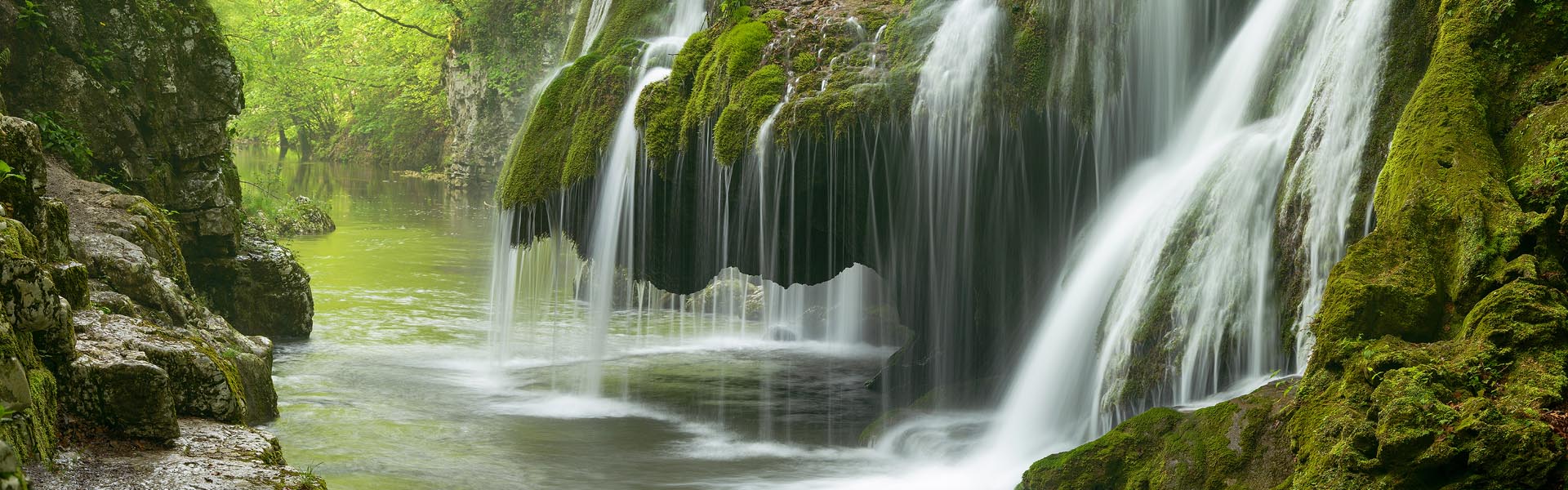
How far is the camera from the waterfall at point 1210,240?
24.0ft

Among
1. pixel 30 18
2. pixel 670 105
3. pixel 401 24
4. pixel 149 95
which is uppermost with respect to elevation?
pixel 401 24

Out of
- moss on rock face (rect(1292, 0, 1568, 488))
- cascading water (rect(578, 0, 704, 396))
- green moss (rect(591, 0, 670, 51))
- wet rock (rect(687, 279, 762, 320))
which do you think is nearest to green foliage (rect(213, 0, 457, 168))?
wet rock (rect(687, 279, 762, 320))

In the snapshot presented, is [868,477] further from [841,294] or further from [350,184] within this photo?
[350,184]

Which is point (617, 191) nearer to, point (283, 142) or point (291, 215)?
point (291, 215)

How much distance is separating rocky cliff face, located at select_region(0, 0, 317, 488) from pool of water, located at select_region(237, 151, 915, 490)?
1054 millimetres

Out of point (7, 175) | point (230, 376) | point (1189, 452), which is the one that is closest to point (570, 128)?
point (230, 376)

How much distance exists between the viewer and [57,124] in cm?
1084

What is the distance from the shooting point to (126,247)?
9477mm

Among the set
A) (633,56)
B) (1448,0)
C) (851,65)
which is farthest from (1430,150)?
(633,56)

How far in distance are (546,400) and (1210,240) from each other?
6953 mm

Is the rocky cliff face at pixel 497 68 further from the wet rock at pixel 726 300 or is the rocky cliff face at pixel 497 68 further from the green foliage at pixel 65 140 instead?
the green foliage at pixel 65 140

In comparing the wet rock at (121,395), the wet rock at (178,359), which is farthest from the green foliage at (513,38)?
the wet rock at (121,395)

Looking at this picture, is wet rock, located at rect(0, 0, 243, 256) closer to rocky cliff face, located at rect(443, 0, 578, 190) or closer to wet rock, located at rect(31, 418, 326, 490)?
wet rock, located at rect(31, 418, 326, 490)

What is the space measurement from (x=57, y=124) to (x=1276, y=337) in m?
10.3
